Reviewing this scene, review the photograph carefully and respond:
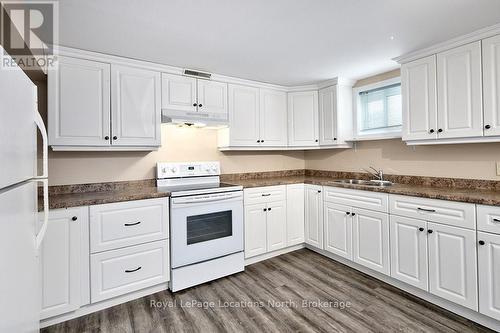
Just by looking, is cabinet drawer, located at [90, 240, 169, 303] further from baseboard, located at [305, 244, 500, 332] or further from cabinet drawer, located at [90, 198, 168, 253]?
baseboard, located at [305, 244, 500, 332]

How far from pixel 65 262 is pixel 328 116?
316cm

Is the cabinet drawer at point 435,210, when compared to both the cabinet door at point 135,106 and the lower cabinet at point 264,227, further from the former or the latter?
the cabinet door at point 135,106

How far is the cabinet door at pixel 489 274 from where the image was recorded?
1786mm

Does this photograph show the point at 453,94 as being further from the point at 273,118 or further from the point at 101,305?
the point at 101,305

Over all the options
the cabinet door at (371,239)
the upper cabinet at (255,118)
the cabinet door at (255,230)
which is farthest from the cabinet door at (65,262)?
the cabinet door at (371,239)

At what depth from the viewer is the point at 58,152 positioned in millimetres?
2455

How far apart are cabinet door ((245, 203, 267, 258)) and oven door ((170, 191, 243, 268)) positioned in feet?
0.45

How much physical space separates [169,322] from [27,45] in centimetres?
233

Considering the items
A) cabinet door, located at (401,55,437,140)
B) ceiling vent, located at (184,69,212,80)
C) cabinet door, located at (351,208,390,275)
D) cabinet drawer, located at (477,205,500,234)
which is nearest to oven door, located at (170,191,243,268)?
cabinet door, located at (351,208,390,275)

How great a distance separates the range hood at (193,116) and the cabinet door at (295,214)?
47.1 inches

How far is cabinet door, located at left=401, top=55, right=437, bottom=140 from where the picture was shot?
2.35 metres

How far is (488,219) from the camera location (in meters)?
1.82

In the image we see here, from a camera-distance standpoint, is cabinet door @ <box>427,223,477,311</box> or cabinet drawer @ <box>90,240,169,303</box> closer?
cabinet door @ <box>427,223,477,311</box>

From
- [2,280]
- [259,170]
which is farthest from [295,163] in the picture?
[2,280]
